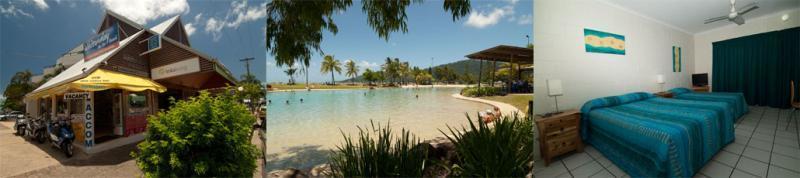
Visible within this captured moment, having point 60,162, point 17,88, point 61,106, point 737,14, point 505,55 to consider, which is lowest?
point 60,162

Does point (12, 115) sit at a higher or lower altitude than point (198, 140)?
higher

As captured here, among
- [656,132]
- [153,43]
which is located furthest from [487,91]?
[153,43]

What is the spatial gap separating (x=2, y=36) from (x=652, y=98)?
3018 millimetres

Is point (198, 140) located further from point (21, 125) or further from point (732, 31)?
point (732, 31)

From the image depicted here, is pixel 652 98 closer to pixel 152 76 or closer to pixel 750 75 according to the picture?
pixel 750 75

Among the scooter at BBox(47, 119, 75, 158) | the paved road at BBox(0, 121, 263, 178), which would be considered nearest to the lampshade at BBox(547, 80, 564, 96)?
the paved road at BBox(0, 121, 263, 178)

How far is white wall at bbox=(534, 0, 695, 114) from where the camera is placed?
1065mm

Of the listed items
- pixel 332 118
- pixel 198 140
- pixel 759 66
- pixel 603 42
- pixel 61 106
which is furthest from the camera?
pixel 61 106

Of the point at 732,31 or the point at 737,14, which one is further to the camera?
the point at 732,31

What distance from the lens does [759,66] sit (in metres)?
1.18

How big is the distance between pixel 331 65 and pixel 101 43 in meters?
1.23

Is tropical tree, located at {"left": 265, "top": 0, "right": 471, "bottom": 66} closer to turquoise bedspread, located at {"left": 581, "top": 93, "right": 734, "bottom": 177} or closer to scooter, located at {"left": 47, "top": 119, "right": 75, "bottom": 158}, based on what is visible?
turquoise bedspread, located at {"left": 581, "top": 93, "right": 734, "bottom": 177}

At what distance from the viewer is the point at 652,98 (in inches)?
45.6

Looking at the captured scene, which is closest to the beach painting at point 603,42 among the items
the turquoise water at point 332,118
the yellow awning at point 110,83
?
the turquoise water at point 332,118
